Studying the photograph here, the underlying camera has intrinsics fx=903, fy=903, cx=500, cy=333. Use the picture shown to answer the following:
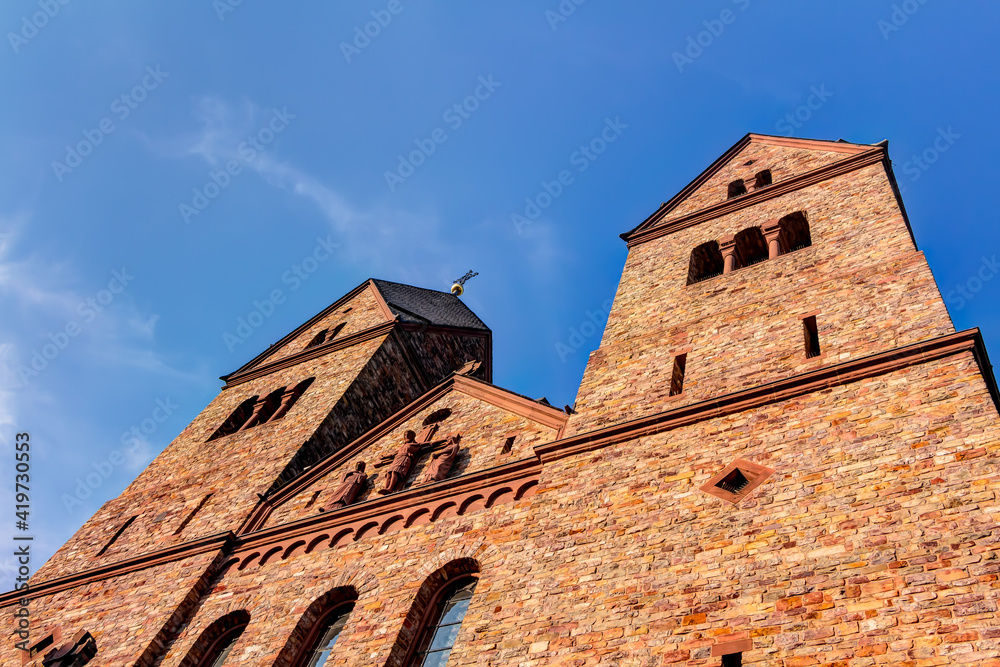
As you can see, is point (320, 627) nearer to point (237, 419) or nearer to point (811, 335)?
point (811, 335)

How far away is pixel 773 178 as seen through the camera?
60.7 feet

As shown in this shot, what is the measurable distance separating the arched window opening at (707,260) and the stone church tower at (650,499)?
0.36 ft

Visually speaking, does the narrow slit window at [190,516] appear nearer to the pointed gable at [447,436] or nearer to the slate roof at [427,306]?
the pointed gable at [447,436]

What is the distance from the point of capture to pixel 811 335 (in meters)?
11.5

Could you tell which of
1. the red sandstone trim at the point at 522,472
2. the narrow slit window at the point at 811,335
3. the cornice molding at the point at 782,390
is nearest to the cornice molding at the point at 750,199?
the narrow slit window at the point at 811,335

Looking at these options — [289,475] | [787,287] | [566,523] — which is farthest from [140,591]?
[787,287]

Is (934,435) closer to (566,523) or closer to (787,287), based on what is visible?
(566,523)

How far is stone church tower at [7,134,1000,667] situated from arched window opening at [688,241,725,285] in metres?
0.11

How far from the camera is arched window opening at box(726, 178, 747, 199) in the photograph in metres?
18.8

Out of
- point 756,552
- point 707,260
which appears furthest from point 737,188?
point 756,552

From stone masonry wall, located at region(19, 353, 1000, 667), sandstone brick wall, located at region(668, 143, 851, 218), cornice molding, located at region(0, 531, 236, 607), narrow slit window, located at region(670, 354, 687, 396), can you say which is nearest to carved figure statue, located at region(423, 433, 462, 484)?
stone masonry wall, located at region(19, 353, 1000, 667)

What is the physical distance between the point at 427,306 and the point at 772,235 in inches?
507

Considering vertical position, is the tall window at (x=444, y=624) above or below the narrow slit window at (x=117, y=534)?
below

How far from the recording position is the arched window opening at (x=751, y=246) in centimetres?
1605
